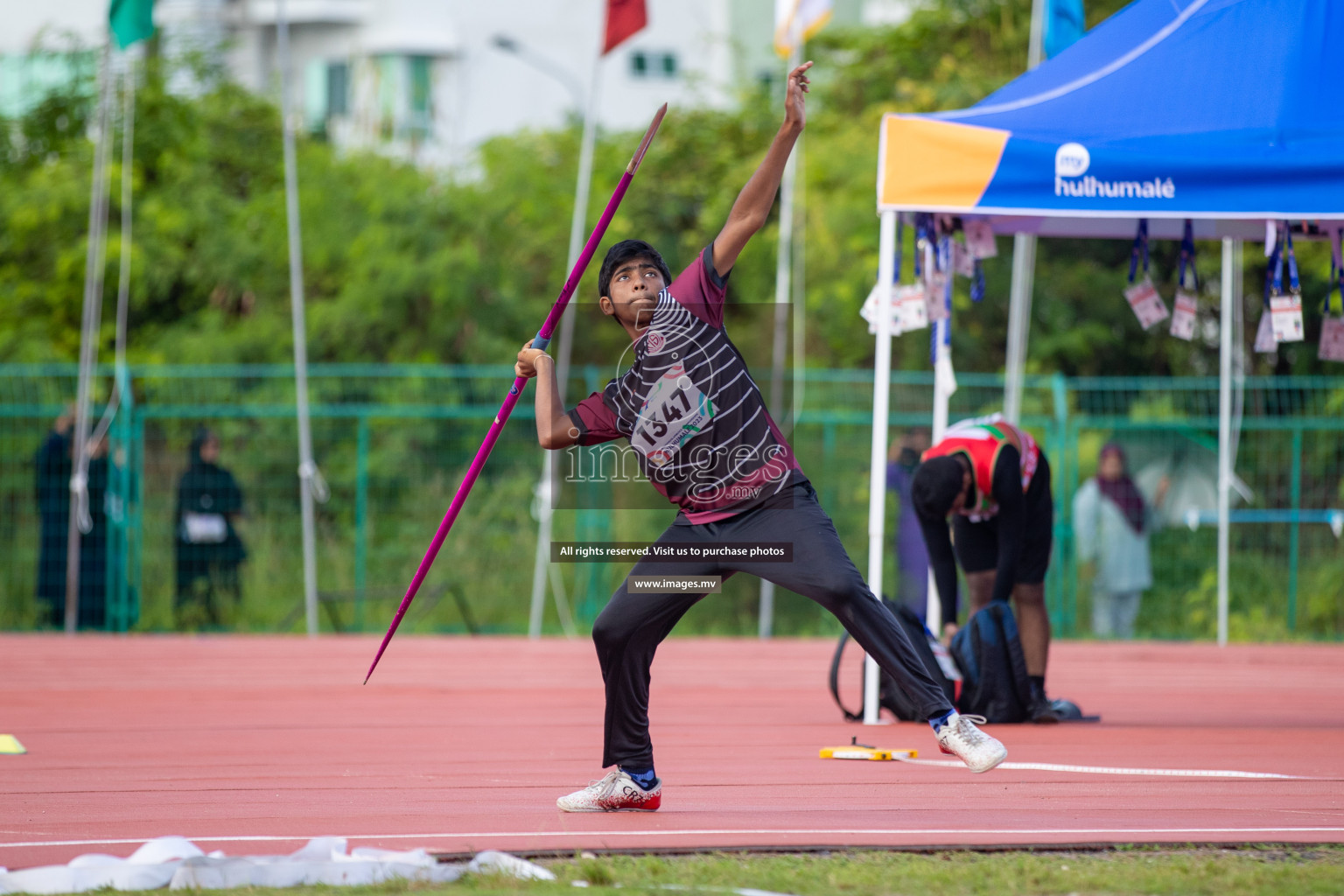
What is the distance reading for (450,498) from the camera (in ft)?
48.4

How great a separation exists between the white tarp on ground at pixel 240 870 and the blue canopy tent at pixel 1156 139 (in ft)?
12.1

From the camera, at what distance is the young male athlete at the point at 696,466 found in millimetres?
4875

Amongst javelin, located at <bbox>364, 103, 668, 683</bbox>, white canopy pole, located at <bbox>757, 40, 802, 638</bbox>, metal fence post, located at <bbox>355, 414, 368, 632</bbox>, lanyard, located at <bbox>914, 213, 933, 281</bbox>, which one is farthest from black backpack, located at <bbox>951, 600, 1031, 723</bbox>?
metal fence post, located at <bbox>355, 414, 368, 632</bbox>

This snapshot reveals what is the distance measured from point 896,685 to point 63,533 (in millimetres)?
9555

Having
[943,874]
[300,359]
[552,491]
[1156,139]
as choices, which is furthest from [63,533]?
[943,874]

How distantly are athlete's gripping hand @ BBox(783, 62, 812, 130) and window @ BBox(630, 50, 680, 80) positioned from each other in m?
27.7

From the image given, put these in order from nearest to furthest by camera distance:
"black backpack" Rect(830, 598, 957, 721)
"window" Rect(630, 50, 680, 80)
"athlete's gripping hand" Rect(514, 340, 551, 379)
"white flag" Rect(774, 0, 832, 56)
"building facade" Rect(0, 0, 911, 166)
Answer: "athlete's gripping hand" Rect(514, 340, 551, 379)
"black backpack" Rect(830, 598, 957, 721)
"white flag" Rect(774, 0, 832, 56)
"building facade" Rect(0, 0, 911, 166)
"window" Rect(630, 50, 680, 80)

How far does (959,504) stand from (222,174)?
16574mm

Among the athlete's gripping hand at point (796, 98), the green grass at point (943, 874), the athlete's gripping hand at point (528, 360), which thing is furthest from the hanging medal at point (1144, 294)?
the green grass at point (943, 874)

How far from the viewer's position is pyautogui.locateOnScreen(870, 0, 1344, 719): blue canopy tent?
7.21 metres

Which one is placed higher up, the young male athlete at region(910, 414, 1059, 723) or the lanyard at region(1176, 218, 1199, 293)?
the lanyard at region(1176, 218, 1199, 293)

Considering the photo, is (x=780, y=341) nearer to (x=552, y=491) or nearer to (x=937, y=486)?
(x=552, y=491)

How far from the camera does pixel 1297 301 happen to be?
305 inches

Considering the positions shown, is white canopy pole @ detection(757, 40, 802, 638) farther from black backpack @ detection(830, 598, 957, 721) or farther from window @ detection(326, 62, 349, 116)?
window @ detection(326, 62, 349, 116)
